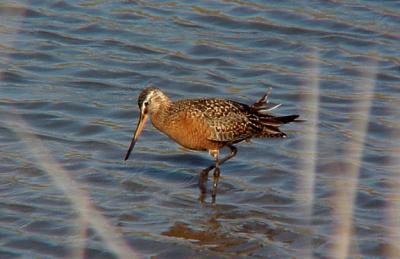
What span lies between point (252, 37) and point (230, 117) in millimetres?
3394

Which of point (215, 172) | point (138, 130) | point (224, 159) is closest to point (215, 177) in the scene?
point (215, 172)

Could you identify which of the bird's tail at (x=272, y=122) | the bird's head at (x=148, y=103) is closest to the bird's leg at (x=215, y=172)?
the bird's tail at (x=272, y=122)

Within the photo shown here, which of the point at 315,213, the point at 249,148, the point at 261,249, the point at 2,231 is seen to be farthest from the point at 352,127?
the point at 2,231

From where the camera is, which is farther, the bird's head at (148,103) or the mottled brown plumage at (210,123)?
the bird's head at (148,103)

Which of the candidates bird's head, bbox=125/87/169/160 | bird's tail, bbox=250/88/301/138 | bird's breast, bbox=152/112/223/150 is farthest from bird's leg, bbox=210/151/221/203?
bird's head, bbox=125/87/169/160

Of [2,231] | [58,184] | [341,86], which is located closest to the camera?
[2,231]

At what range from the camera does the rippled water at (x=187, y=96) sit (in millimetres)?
8344

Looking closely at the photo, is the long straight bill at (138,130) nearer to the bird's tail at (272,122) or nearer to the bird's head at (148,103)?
the bird's head at (148,103)

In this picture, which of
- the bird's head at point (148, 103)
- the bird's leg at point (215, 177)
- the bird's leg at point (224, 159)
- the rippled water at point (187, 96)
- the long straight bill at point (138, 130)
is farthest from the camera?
the bird's head at point (148, 103)

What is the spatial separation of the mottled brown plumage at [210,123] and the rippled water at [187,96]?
28 centimetres

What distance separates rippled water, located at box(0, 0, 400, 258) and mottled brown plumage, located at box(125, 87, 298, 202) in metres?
0.28

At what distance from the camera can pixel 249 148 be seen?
1033 cm

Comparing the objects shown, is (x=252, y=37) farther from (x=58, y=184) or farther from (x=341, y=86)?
(x=58, y=184)

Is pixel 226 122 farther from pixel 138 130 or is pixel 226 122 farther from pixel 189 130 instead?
pixel 138 130
